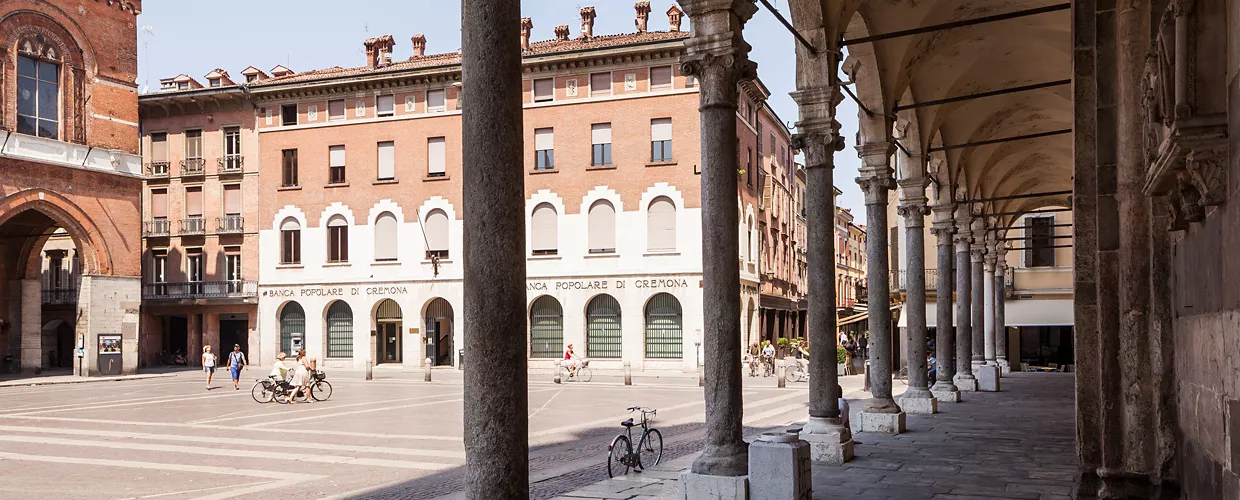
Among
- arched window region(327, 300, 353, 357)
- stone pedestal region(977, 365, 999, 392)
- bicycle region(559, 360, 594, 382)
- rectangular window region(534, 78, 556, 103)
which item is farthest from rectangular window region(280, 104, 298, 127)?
stone pedestal region(977, 365, 999, 392)

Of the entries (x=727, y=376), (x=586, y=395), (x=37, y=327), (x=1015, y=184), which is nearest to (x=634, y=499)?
(x=727, y=376)

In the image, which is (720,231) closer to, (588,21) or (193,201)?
(588,21)

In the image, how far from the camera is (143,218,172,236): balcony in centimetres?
4338

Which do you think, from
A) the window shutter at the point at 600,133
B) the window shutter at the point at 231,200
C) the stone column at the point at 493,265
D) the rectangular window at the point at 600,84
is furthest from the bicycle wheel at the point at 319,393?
the stone column at the point at 493,265

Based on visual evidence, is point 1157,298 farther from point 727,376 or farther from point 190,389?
point 190,389

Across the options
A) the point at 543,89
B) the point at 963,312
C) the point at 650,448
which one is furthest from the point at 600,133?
the point at 650,448

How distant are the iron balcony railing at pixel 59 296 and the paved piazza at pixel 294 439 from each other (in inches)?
767

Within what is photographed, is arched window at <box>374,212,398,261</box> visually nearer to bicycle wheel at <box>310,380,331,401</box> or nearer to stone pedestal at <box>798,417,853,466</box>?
bicycle wheel at <box>310,380,331,401</box>

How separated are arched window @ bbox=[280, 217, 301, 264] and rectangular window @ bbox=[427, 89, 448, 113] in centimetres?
773

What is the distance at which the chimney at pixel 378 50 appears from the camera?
140ft

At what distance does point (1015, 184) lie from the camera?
2692 centimetres

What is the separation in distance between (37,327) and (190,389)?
11.9 m

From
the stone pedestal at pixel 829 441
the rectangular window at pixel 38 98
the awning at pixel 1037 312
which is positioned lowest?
the stone pedestal at pixel 829 441

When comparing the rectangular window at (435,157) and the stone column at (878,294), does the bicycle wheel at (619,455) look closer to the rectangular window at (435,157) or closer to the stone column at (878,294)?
the stone column at (878,294)
